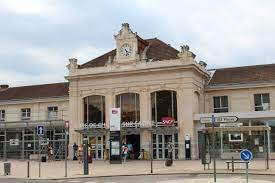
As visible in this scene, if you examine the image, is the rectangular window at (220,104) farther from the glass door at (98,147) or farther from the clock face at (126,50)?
the glass door at (98,147)

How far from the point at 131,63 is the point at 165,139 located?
25.7 feet

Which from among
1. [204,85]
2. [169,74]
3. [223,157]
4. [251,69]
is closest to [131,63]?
[169,74]

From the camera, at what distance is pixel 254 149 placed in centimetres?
3334

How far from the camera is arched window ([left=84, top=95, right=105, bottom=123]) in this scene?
4753 cm

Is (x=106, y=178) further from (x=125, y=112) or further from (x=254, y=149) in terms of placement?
(x=125, y=112)

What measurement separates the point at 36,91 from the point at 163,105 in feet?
71.1

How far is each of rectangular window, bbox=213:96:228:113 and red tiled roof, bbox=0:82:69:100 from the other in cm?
1743

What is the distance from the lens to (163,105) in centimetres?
4531

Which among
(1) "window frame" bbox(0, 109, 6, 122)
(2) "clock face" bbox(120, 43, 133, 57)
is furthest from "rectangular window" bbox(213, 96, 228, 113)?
(1) "window frame" bbox(0, 109, 6, 122)

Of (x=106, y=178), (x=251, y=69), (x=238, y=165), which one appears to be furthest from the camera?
(x=251, y=69)

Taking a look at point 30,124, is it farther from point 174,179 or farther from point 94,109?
point 174,179

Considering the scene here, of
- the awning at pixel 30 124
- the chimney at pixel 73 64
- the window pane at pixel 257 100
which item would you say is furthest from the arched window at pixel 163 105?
the awning at pixel 30 124

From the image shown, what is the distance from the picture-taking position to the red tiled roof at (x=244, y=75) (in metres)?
47.6

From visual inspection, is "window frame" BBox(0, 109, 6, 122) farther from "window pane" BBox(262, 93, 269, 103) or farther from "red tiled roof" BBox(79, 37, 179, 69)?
"window pane" BBox(262, 93, 269, 103)
